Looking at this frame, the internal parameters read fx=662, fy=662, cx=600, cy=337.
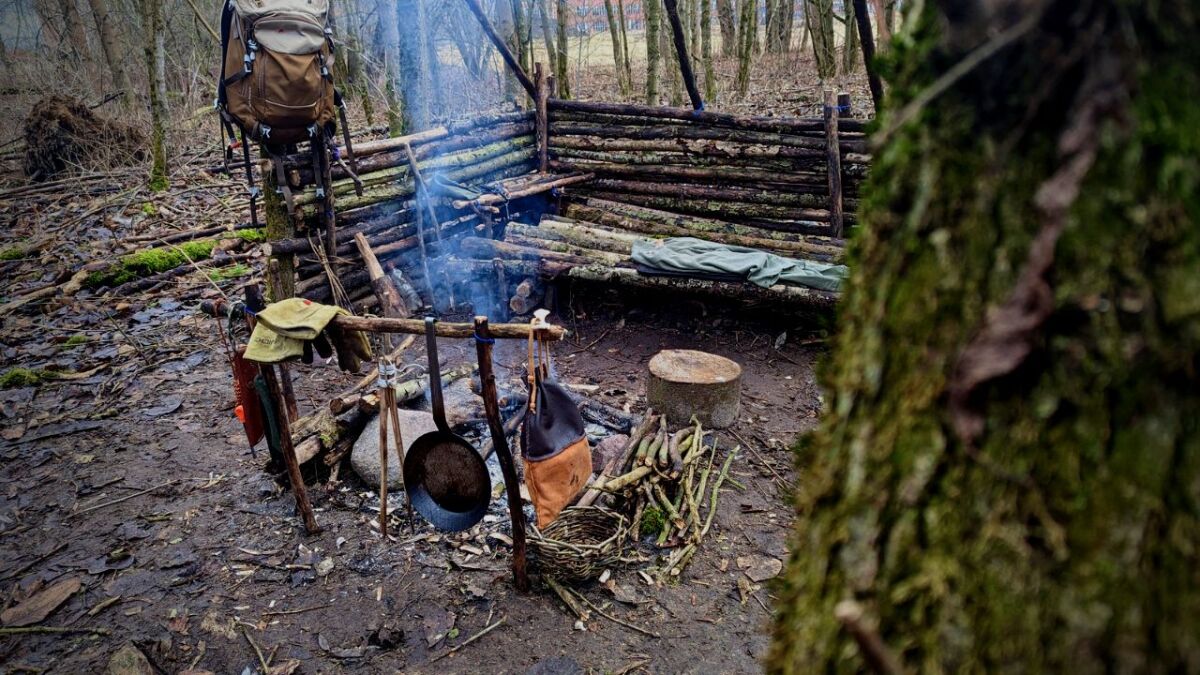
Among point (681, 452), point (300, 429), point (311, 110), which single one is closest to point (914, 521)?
point (681, 452)

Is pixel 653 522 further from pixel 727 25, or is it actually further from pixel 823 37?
pixel 727 25

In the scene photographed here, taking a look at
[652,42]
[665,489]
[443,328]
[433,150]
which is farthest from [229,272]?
[652,42]

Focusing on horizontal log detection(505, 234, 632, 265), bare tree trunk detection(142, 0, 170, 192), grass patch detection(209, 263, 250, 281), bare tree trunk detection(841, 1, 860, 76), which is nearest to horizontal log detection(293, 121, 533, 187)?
horizontal log detection(505, 234, 632, 265)

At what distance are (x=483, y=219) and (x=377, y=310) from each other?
5.74ft

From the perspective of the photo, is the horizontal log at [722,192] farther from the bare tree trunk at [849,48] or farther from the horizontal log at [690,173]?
the bare tree trunk at [849,48]

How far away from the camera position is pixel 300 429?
495 cm

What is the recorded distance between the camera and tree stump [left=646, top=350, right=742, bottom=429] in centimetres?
557

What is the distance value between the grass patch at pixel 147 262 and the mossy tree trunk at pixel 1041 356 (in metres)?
9.21

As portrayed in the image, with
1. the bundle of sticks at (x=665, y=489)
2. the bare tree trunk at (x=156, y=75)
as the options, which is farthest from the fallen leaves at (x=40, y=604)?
the bare tree trunk at (x=156, y=75)

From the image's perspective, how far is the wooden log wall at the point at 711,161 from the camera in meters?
8.29

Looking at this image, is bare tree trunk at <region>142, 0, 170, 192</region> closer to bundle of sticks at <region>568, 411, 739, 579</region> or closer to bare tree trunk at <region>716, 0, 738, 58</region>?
bundle of sticks at <region>568, 411, 739, 579</region>

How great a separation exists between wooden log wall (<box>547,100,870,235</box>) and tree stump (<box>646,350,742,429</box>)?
141 inches

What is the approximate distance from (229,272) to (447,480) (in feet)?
20.5

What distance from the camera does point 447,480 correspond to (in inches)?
152
